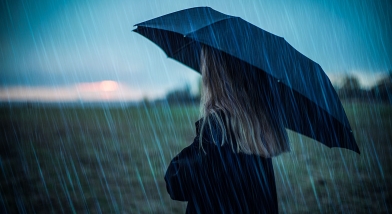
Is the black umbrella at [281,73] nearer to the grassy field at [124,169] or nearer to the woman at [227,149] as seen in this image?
the woman at [227,149]

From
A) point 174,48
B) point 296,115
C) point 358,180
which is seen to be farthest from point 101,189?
point 358,180

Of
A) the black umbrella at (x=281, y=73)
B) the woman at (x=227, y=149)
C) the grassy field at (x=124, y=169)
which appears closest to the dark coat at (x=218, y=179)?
the woman at (x=227, y=149)

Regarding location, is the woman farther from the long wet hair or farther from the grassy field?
the grassy field

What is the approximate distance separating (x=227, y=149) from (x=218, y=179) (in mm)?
189

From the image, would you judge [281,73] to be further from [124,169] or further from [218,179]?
[124,169]

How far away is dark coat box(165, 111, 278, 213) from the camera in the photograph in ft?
5.02

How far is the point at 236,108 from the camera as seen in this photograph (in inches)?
61.8

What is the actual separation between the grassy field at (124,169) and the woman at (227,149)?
2.45 metres

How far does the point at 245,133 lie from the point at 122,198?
3.08 metres

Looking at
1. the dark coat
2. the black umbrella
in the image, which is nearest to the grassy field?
the dark coat

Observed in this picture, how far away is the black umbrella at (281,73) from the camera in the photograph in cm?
160

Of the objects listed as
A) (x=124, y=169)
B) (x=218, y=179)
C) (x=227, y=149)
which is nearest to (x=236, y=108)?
(x=227, y=149)

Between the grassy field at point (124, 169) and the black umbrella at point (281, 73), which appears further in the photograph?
the grassy field at point (124, 169)

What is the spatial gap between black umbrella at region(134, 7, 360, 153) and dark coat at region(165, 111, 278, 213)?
0.41 meters
